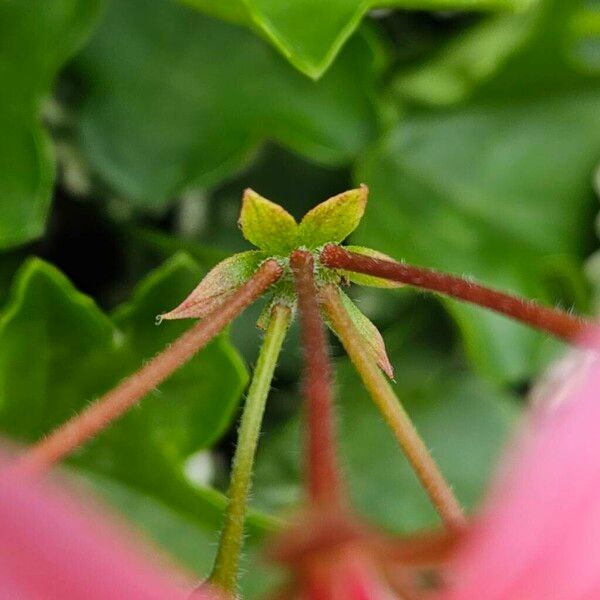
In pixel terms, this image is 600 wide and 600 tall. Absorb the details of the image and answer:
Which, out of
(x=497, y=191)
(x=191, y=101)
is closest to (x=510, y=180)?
(x=497, y=191)

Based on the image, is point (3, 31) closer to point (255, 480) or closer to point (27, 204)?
point (27, 204)

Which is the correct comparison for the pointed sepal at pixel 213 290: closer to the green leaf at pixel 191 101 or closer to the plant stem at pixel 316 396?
the plant stem at pixel 316 396

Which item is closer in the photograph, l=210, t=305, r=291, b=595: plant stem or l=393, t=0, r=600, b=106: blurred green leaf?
l=210, t=305, r=291, b=595: plant stem

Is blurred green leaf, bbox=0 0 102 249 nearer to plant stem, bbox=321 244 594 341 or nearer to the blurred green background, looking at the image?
the blurred green background

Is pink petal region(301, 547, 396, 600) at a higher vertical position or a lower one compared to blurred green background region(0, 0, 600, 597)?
lower

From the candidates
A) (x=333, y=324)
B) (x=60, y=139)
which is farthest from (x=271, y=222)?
(x=60, y=139)

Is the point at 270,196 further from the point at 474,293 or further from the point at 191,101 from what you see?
the point at 474,293

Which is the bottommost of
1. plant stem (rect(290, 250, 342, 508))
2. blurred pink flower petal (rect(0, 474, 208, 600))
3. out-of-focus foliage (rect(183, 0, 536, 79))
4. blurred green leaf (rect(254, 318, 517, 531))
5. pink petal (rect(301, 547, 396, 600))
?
blurred pink flower petal (rect(0, 474, 208, 600))

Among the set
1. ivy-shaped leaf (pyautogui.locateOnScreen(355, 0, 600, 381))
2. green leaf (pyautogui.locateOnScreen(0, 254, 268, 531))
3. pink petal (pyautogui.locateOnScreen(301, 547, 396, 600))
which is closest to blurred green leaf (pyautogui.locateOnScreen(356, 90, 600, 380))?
ivy-shaped leaf (pyautogui.locateOnScreen(355, 0, 600, 381))
